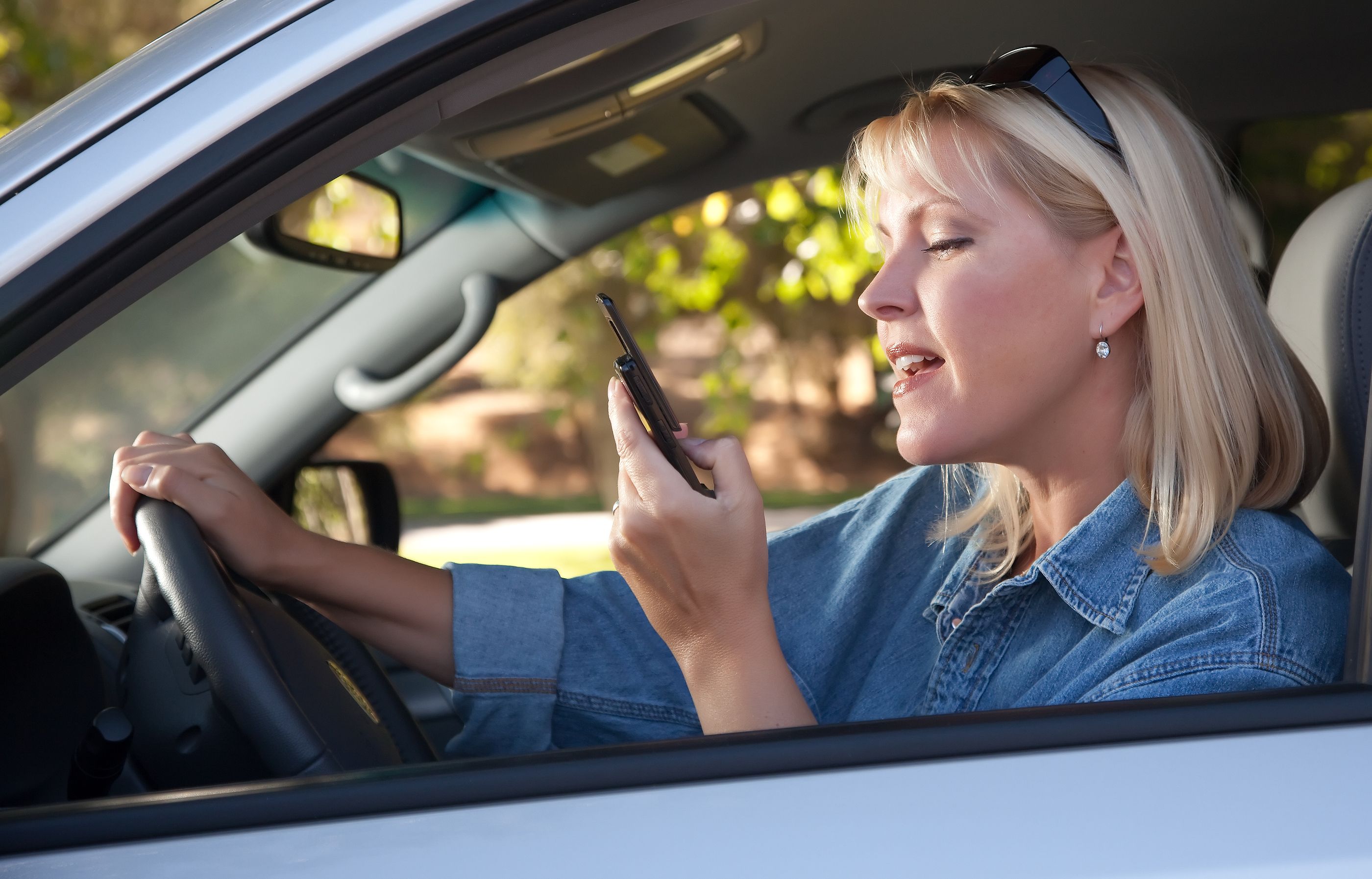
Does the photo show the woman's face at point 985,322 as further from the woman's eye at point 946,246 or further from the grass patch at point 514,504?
the grass patch at point 514,504

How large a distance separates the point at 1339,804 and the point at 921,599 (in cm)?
88

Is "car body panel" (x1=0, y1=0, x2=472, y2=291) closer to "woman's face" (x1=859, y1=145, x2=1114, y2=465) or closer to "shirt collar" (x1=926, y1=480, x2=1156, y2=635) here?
"woman's face" (x1=859, y1=145, x2=1114, y2=465)

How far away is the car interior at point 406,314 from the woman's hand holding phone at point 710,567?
39cm

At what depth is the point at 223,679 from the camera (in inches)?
50.4

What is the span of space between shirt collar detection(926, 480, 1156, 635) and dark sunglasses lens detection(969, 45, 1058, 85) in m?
0.53

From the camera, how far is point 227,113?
1.02 m

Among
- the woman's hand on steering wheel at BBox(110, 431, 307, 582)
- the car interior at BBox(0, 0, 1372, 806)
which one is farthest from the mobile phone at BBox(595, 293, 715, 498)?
the woman's hand on steering wheel at BBox(110, 431, 307, 582)

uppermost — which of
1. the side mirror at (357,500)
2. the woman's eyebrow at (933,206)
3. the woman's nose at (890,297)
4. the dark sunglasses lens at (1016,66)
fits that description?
the dark sunglasses lens at (1016,66)

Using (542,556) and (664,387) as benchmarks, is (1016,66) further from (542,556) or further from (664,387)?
(664,387)

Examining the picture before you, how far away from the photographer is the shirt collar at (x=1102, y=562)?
141 cm

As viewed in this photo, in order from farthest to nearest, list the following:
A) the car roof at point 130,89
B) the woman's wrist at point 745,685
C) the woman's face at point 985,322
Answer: the woman's face at point 985,322, the woman's wrist at point 745,685, the car roof at point 130,89

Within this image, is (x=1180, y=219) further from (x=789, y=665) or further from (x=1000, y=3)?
(x=789, y=665)

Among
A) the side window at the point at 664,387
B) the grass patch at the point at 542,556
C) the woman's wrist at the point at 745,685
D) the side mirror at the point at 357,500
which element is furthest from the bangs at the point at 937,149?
the grass patch at the point at 542,556

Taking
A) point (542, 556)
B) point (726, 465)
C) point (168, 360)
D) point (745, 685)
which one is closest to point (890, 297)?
point (726, 465)
